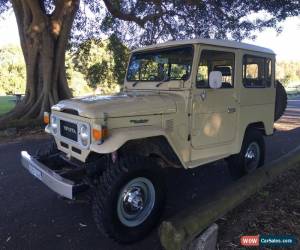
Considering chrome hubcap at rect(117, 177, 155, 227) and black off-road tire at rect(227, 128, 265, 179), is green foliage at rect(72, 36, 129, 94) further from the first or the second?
chrome hubcap at rect(117, 177, 155, 227)

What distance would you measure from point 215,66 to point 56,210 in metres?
3.06

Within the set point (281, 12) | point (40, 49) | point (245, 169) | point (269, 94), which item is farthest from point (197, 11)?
point (245, 169)

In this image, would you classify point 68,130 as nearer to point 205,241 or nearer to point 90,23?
point 205,241

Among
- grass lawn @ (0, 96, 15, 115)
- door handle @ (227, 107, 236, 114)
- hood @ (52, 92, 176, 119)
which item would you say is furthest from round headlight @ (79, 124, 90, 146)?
grass lawn @ (0, 96, 15, 115)

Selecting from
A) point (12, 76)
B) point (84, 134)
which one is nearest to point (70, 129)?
point (84, 134)

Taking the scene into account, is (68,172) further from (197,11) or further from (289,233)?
(197,11)

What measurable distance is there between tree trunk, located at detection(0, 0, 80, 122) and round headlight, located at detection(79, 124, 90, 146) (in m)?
7.62

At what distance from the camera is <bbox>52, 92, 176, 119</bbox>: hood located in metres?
3.81

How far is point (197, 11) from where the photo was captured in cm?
1252

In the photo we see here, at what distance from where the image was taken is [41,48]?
36.0 feet

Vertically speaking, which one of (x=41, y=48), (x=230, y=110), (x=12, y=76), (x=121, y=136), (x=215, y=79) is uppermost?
(x=12, y=76)

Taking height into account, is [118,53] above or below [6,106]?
above

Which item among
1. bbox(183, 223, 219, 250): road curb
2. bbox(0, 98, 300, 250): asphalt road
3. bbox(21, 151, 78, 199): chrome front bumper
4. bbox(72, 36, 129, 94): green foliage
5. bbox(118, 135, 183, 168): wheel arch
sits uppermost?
bbox(72, 36, 129, 94): green foliage

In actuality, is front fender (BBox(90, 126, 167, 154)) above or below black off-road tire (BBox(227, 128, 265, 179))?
above
